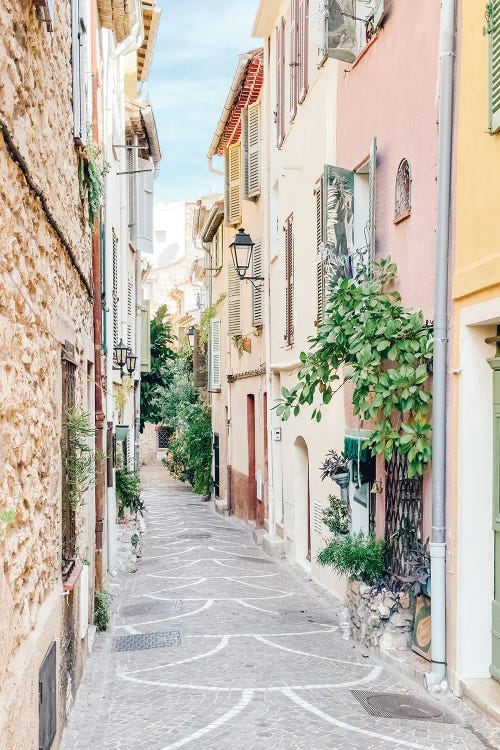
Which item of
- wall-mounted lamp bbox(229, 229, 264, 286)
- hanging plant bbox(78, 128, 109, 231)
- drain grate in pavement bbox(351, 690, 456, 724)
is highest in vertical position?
wall-mounted lamp bbox(229, 229, 264, 286)

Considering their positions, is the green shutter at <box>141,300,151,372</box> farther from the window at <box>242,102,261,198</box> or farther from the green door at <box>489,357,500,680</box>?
the green door at <box>489,357,500,680</box>

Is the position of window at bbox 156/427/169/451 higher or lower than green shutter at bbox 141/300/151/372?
lower

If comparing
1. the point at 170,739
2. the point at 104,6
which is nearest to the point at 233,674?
the point at 170,739

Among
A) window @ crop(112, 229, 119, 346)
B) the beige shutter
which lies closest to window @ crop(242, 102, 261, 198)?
the beige shutter

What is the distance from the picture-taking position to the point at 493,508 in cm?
664

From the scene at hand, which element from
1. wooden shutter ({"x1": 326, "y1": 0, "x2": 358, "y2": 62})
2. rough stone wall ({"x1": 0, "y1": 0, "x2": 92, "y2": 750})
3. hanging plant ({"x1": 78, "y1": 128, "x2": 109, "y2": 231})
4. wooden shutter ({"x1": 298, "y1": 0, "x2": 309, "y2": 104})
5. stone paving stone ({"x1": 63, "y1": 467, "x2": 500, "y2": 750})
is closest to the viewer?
rough stone wall ({"x1": 0, "y1": 0, "x2": 92, "y2": 750})

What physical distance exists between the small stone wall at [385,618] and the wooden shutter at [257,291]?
9.84 m

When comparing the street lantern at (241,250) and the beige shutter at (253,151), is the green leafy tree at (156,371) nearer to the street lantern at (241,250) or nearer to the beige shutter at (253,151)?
the beige shutter at (253,151)

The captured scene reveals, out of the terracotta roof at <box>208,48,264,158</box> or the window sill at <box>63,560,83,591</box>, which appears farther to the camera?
the terracotta roof at <box>208,48,264,158</box>

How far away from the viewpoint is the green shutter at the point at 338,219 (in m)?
9.58

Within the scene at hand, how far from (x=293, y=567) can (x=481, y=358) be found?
7735mm

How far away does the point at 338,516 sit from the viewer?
33.1 feet

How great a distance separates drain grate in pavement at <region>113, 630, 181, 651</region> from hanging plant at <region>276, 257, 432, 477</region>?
106 inches

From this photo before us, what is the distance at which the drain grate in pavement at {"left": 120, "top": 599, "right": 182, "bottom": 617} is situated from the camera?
10.3m
